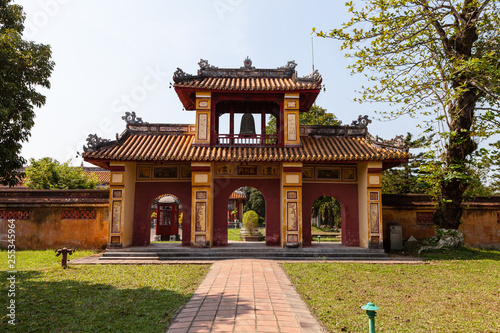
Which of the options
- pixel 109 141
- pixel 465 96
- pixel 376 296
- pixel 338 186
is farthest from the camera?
pixel 338 186

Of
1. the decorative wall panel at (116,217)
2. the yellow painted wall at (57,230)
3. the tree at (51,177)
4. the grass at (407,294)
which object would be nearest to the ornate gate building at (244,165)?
the decorative wall panel at (116,217)

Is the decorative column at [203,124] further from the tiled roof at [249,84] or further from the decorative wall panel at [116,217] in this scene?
the decorative wall panel at [116,217]

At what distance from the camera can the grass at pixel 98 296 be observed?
483 centimetres

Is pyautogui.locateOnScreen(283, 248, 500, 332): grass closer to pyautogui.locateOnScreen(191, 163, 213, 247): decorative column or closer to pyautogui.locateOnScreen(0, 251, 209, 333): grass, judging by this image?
pyautogui.locateOnScreen(0, 251, 209, 333): grass

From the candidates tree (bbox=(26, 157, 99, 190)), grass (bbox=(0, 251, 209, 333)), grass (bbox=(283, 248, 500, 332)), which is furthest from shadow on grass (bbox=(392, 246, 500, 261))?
tree (bbox=(26, 157, 99, 190))

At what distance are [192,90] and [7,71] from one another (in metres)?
6.66

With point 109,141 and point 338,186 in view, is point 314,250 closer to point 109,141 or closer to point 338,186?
point 338,186

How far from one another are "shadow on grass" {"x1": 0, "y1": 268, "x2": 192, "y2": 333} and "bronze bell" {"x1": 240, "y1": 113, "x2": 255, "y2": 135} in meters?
7.44

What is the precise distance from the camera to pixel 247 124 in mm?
13484

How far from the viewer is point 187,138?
1346 cm

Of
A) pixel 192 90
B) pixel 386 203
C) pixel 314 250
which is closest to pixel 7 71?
pixel 192 90

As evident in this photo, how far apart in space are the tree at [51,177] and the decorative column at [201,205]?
1117 centimetres

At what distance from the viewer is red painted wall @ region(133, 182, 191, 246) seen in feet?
42.4

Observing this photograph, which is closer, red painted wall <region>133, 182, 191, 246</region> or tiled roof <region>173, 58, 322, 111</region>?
tiled roof <region>173, 58, 322, 111</region>
